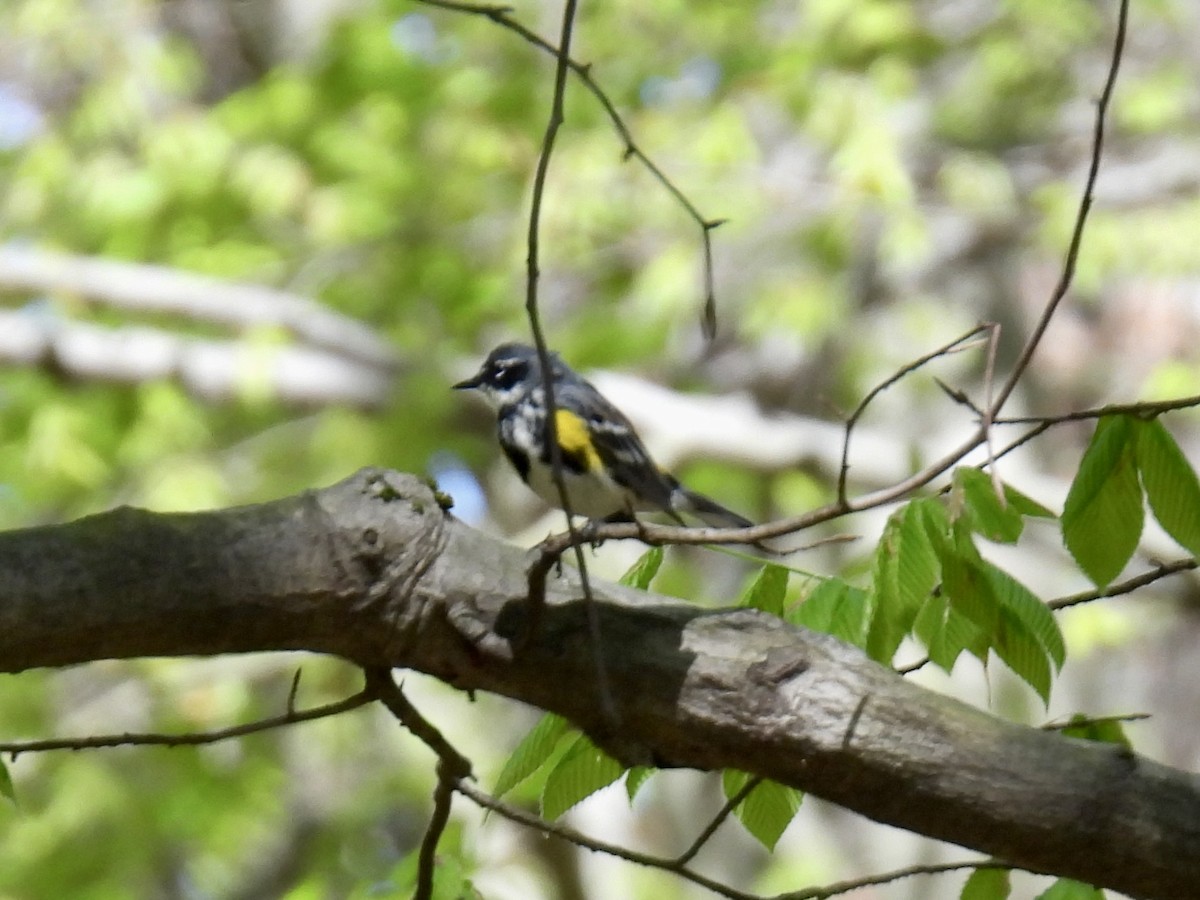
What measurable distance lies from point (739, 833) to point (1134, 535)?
21.0 ft

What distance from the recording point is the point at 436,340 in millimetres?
7332

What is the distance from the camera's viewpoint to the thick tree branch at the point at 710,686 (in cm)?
170

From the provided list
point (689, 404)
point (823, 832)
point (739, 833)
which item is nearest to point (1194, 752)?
point (823, 832)

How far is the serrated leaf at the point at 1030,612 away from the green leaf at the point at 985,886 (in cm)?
33

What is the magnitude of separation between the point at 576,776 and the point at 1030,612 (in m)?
0.61

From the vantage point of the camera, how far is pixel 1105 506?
5.50 feet

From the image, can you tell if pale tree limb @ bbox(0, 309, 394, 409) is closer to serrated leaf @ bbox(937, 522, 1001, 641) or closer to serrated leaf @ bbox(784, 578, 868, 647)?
serrated leaf @ bbox(784, 578, 868, 647)

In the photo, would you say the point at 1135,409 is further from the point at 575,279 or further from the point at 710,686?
the point at 575,279

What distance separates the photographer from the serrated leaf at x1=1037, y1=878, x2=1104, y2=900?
1742 mm

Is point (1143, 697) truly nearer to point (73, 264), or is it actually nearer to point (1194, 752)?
point (1194, 752)

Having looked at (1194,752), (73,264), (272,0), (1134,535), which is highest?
(272,0)

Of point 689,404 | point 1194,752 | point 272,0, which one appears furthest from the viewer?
point 272,0

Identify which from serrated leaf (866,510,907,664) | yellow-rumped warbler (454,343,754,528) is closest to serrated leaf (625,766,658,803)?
serrated leaf (866,510,907,664)

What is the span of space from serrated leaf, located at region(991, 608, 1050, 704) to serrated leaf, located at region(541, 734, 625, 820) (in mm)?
510
